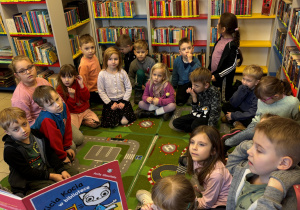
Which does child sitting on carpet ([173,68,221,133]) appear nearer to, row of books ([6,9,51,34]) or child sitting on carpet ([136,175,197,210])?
child sitting on carpet ([136,175,197,210])

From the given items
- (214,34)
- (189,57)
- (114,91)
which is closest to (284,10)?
(214,34)

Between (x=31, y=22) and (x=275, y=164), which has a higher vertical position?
(x=31, y=22)

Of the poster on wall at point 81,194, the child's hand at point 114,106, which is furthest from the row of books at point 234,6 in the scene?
the poster on wall at point 81,194

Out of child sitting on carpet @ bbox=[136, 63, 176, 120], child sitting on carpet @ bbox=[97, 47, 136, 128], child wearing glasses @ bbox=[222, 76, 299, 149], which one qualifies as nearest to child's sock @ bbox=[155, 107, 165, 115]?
child sitting on carpet @ bbox=[136, 63, 176, 120]

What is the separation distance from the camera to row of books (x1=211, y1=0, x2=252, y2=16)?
3799mm

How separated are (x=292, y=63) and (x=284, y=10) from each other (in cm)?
101

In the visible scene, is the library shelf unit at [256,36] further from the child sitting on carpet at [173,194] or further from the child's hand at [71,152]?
the child sitting on carpet at [173,194]

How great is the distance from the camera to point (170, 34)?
4.24m

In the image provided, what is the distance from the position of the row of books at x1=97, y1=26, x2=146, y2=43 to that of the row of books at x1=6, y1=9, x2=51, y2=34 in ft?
3.65

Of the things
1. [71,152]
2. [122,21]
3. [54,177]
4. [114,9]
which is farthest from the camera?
[122,21]

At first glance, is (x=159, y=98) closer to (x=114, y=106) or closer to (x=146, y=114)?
(x=146, y=114)

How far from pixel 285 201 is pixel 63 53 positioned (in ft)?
11.4

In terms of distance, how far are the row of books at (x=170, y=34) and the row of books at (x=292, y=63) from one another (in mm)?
1509

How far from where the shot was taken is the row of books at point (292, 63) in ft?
8.97
